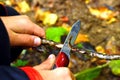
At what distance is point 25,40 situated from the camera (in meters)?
1.91

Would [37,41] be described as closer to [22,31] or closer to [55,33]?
[22,31]

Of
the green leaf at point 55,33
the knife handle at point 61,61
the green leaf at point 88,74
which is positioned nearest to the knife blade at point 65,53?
the knife handle at point 61,61

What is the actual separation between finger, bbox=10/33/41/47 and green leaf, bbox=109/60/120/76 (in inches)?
28.7

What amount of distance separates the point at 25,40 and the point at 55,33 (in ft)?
3.25

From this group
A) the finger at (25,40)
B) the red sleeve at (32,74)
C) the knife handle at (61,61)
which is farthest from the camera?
the finger at (25,40)

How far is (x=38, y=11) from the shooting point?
3.31m

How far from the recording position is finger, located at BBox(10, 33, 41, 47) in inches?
74.0

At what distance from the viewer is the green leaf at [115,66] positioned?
246 centimetres

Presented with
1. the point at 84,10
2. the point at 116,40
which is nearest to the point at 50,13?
the point at 84,10

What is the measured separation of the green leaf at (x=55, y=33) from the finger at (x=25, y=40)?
2.85 feet

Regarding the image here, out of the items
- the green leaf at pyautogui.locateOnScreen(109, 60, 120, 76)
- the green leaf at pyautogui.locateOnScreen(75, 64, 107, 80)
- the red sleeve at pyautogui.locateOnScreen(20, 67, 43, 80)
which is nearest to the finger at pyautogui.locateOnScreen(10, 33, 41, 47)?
the red sleeve at pyautogui.locateOnScreen(20, 67, 43, 80)

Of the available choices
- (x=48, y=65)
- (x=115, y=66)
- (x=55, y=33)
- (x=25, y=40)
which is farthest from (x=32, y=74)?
(x=55, y=33)

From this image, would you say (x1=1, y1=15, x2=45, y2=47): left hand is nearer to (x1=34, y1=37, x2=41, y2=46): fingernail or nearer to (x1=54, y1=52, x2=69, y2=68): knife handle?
(x1=34, y1=37, x2=41, y2=46): fingernail

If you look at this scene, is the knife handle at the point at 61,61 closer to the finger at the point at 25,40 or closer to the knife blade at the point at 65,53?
the knife blade at the point at 65,53
